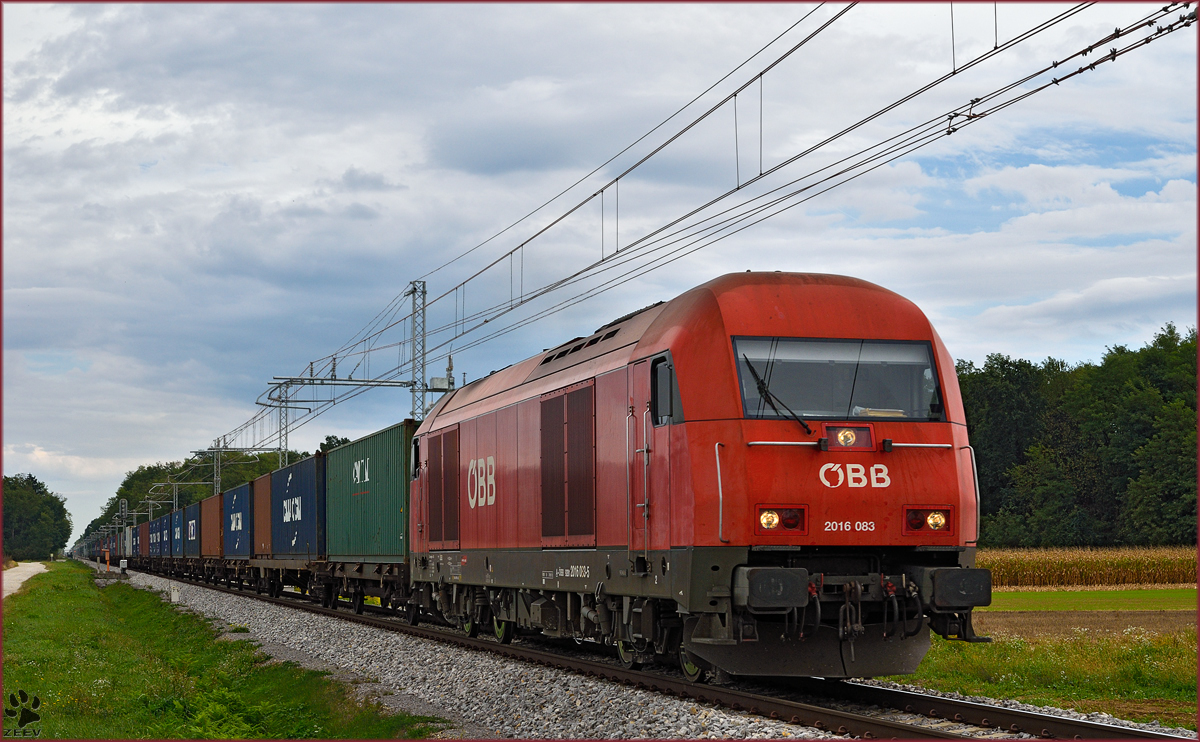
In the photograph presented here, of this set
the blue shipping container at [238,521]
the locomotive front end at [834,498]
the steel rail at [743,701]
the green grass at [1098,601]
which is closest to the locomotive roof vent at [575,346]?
the locomotive front end at [834,498]

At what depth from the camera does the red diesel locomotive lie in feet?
35.1

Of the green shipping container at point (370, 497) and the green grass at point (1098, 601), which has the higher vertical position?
the green shipping container at point (370, 497)

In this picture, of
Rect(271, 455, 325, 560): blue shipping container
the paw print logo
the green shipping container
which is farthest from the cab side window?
Rect(271, 455, 325, 560): blue shipping container

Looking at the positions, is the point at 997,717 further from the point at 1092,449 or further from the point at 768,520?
the point at 1092,449

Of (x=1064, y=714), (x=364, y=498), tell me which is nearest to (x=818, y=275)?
(x=1064, y=714)

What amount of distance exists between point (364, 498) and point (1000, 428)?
72485 mm

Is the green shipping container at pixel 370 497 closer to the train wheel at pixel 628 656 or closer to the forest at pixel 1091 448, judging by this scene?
the train wheel at pixel 628 656

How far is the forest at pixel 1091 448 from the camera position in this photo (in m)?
70.4

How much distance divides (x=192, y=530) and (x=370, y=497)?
39.0m

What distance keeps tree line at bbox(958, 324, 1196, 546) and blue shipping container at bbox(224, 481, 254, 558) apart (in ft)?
156

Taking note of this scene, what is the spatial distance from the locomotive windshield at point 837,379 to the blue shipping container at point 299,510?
882 inches

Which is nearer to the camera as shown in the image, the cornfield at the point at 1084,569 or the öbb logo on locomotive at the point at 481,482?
the öbb logo on locomotive at the point at 481,482

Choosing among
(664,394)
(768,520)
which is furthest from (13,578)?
(768,520)

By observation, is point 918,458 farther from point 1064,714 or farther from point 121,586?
point 121,586
